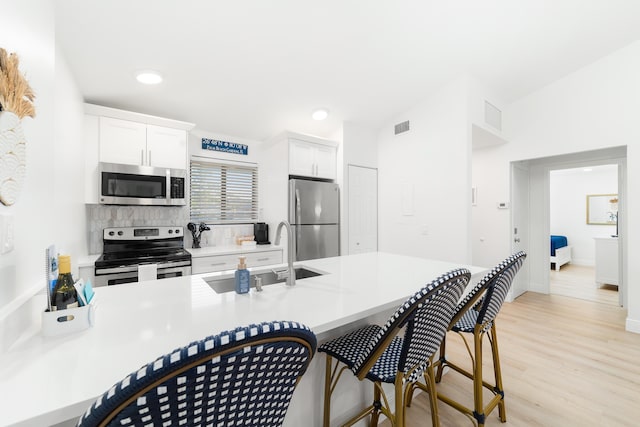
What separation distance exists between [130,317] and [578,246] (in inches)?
359

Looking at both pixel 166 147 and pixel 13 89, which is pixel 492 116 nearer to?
pixel 166 147

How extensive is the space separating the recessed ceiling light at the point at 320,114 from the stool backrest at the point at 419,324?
9.41ft

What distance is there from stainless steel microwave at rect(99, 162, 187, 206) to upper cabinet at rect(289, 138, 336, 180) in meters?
1.31

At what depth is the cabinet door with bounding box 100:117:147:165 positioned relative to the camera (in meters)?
2.73

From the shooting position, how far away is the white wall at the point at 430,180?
10.9 feet

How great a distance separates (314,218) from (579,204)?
7225 millimetres

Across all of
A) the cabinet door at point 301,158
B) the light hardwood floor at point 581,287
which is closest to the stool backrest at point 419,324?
the cabinet door at point 301,158

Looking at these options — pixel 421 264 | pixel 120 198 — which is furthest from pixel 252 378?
pixel 120 198

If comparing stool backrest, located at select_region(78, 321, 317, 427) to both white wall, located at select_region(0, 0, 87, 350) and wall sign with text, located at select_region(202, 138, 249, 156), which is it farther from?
wall sign with text, located at select_region(202, 138, 249, 156)

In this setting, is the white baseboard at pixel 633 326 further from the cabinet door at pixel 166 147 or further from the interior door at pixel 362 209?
the cabinet door at pixel 166 147

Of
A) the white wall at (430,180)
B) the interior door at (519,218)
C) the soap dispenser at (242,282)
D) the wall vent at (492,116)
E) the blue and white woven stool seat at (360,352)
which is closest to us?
the blue and white woven stool seat at (360,352)

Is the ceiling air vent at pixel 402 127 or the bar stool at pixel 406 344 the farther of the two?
the ceiling air vent at pixel 402 127

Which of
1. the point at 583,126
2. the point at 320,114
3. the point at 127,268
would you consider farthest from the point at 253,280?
the point at 583,126

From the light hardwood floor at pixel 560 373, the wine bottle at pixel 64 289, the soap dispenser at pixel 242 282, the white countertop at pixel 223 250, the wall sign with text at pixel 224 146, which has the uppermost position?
the wall sign with text at pixel 224 146
